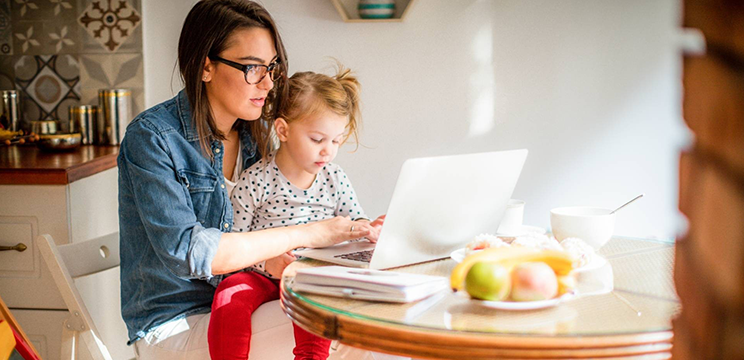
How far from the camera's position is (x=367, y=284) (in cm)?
106

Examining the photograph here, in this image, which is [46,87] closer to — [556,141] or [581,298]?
[556,141]

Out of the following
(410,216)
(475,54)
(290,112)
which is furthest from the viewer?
(475,54)

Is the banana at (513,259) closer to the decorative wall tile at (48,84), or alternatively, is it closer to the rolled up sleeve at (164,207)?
the rolled up sleeve at (164,207)

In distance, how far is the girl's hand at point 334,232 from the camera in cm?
145

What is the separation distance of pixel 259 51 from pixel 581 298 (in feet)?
3.10

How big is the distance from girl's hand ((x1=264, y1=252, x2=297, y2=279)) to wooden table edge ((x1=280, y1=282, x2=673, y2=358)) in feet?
1.66

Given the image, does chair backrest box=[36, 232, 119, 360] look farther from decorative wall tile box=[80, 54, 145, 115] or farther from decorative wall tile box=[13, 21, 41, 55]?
decorative wall tile box=[13, 21, 41, 55]

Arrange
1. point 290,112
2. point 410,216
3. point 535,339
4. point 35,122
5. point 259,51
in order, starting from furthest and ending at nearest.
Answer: point 35,122 → point 290,112 → point 259,51 → point 410,216 → point 535,339

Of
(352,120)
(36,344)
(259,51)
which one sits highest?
(259,51)

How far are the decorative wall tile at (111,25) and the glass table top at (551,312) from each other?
1.83 m

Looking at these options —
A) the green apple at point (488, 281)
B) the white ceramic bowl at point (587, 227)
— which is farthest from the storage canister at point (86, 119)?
the green apple at point (488, 281)

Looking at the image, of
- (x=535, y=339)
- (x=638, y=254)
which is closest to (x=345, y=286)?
(x=535, y=339)

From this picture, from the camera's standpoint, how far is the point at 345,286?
1.08m

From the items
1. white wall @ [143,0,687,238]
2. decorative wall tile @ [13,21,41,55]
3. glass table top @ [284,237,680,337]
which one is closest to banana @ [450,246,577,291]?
glass table top @ [284,237,680,337]
